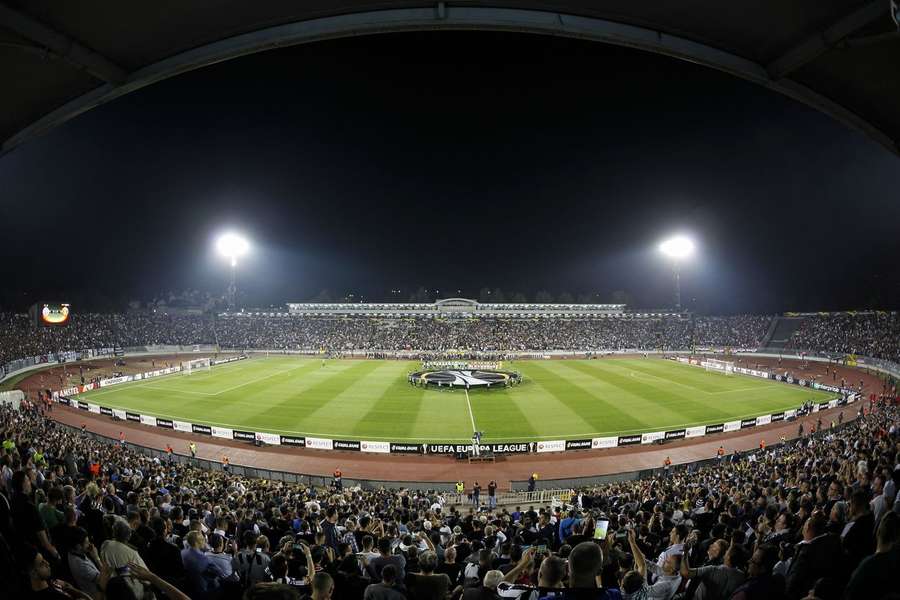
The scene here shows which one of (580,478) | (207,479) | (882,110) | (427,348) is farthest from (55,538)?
(427,348)

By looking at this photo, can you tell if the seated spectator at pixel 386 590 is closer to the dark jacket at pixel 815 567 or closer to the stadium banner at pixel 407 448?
the dark jacket at pixel 815 567

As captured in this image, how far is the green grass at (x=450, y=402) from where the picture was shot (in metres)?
31.1

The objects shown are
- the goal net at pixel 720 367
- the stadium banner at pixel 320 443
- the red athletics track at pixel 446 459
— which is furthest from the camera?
the goal net at pixel 720 367

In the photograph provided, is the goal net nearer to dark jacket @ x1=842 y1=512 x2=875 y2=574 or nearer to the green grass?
the green grass

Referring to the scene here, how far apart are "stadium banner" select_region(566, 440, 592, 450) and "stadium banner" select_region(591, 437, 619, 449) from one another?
29cm

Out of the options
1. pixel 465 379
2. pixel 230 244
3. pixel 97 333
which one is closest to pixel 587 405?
pixel 465 379

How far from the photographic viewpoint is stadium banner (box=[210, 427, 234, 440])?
98.5 ft

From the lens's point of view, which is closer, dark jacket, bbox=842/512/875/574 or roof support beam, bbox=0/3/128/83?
roof support beam, bbox=0/3/128/83

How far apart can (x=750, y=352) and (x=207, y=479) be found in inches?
3074

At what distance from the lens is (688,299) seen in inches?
4786

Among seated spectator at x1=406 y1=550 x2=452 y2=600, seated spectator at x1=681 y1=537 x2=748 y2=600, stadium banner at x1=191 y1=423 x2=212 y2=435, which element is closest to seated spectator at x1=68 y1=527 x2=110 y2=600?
seated spectator at x1=406 y1=550 x2=452 y2=600

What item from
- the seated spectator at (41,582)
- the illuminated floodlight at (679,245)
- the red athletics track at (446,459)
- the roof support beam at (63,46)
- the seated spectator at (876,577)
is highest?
the illuminated floodlight at (679,245)

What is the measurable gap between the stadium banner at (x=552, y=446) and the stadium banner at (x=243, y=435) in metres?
18.2

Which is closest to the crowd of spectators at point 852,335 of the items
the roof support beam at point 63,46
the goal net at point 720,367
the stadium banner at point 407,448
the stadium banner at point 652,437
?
the goal net at point 720,367
